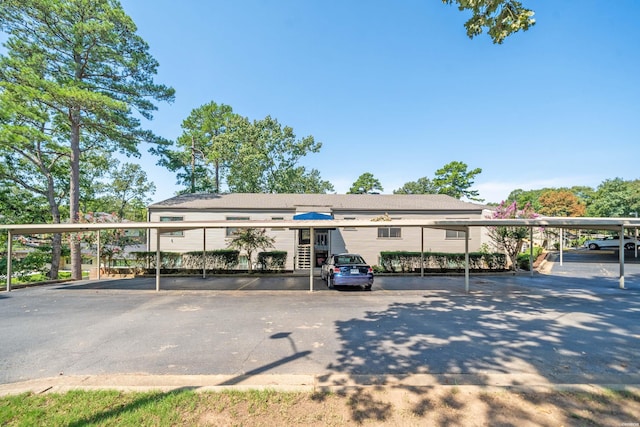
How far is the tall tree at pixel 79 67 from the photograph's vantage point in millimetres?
13773

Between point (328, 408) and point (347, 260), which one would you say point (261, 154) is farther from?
point (328, 408)

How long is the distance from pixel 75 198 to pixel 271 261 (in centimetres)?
1078

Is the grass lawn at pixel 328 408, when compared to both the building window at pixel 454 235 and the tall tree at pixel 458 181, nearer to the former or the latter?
the building window at pixel 454 235

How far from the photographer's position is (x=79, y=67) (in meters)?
15.1

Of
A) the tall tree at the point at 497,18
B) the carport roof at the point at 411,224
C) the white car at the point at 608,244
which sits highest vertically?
the tall tree at the point at 497,18

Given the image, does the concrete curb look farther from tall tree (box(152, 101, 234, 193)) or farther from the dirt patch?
tall tree (box(152, 101, 234, 193))

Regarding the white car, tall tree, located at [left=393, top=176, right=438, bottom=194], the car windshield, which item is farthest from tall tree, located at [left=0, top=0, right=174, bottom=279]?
tall tree, located at [left=393, top=176, right=438, bottom=194]

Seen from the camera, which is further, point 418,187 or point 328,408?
point 418,187

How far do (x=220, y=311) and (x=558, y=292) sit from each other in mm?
11373

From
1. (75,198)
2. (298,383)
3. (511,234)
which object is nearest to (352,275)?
(298,383)

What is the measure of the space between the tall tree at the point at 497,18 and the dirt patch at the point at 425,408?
5.54m

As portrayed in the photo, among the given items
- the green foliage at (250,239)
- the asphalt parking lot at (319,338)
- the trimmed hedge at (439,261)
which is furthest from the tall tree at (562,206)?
the green foliage at (250,239)

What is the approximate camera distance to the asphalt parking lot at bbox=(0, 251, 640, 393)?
3969 millimetres

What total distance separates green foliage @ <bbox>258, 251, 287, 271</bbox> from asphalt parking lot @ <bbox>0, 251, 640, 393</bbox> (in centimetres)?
609
